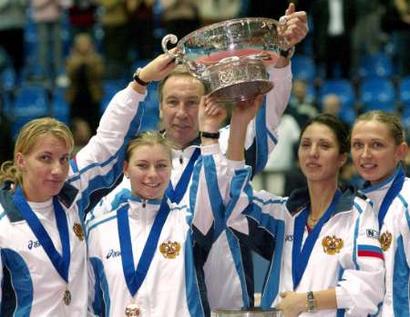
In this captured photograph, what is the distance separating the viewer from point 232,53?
4539 millimetres

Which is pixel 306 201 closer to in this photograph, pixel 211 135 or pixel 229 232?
pixel 229 232

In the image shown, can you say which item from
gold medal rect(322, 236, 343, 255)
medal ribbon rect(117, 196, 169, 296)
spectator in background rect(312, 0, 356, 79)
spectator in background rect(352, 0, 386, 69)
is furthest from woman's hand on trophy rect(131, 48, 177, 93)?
spectator in background rect(352, 0, 386, 69)

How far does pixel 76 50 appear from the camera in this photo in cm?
1175

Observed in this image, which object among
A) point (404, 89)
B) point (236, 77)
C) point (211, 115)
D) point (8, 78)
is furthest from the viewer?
point (8, 78)

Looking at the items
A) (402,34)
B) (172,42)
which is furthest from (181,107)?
(402,34)

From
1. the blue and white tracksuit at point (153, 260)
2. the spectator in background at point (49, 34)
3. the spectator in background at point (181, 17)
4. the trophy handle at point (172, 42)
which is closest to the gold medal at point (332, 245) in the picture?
the blue and white tracksuit at point (153, 260)

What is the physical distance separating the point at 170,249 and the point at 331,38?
7.46m

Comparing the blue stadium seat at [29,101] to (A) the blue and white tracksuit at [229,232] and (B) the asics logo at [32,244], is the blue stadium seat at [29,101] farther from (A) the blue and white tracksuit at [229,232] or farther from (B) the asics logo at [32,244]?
(B) the asics logo at [32,244]

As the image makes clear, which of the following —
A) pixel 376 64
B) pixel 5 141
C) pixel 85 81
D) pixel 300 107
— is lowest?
pixel 5 141

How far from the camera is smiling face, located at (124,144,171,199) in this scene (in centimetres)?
499

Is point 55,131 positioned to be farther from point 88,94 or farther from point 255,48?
point 88,94

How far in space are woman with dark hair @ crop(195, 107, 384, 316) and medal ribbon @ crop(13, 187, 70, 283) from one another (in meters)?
0.65

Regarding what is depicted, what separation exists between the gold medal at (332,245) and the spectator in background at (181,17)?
688 centimetres

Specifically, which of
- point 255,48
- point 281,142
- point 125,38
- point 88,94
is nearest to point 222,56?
point 255,48
